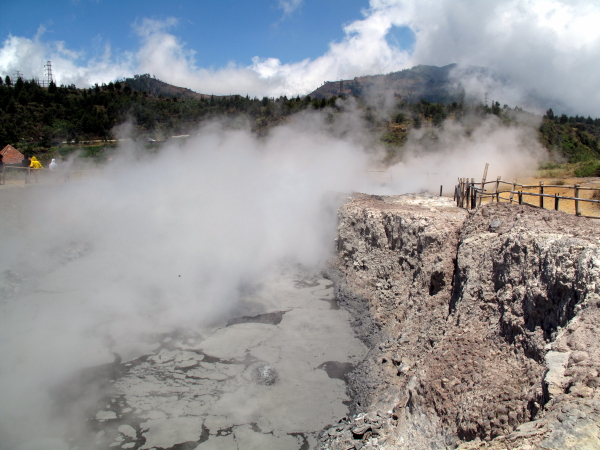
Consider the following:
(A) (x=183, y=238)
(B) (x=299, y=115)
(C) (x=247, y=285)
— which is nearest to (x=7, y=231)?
(A) (x=183, y=238)

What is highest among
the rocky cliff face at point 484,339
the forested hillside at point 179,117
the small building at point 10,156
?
Result: the forested hillside at point 179,117

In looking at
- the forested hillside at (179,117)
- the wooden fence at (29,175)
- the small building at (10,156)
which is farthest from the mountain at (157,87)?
the wooden fence at (29,175)

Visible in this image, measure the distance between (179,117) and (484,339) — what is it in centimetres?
2563

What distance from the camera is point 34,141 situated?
23234mm

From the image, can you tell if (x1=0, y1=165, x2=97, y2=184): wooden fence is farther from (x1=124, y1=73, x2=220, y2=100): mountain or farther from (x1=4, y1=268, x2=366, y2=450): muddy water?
(x1=124, y1=73, x2=220, y2=100): mountain

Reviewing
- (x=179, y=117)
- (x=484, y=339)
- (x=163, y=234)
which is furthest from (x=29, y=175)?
(x=484, y=339)

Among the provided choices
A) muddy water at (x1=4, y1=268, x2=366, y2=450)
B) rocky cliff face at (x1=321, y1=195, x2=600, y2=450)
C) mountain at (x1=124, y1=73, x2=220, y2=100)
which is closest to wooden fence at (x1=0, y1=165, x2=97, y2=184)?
muddy water at (x1=4, y1=268, x2=366, y2=450)

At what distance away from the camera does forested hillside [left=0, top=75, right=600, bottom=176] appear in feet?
73.2

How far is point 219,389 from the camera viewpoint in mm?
5781

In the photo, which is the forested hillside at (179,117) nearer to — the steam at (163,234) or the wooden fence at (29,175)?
the steam at (163,234)

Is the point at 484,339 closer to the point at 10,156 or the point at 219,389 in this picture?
the point at 219,389

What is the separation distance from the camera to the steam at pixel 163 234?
22.3 ft

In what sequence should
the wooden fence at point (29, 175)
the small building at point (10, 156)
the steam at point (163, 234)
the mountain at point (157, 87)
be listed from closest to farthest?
the steam at point (163, 234), the wooden fence at point (29, 175), the small building at point (10, 156), the mountain at point (157, 87)

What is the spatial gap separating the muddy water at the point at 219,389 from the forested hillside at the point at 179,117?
42.7 feet
